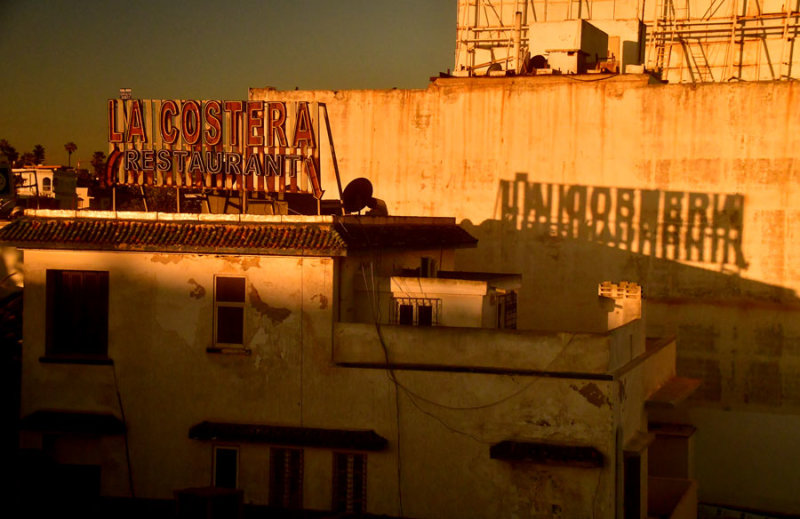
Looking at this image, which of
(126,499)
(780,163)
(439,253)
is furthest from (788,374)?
(126,499)

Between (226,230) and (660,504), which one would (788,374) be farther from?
(226,230)

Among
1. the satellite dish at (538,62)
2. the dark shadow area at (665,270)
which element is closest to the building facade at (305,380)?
the dark shadow area at (665,270)

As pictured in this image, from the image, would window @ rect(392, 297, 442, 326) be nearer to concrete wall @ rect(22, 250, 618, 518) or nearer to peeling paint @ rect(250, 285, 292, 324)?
concrete wall @ rect(22, 250, 618, 518)

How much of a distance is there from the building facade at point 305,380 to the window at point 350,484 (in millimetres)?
42

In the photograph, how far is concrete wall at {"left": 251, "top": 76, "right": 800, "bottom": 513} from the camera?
32.0 m

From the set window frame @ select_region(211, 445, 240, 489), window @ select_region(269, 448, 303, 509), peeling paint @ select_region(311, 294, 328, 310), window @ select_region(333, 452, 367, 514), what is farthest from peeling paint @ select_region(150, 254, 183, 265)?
window @ select_region(333, 452, 367, 514)

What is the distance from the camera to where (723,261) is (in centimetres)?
3250

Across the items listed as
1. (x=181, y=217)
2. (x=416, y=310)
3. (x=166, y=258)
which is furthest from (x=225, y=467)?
(x=181, y=217)

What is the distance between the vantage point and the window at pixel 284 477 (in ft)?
70.6

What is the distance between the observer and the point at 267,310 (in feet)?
71.3

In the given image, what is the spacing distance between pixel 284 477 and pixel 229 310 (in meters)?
3.83

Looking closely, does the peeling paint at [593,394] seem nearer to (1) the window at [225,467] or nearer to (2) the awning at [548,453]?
(2) the awning at [548,453]

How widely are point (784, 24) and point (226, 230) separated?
26.4m

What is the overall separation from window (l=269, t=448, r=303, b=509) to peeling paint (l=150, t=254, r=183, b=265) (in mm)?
4720
